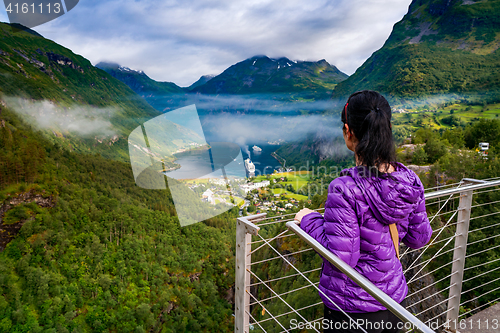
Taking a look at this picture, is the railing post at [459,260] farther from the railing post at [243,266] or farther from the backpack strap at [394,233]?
the railing post at [243,266]

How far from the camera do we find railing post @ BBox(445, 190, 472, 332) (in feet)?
6.17

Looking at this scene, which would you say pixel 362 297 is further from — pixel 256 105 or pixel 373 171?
pixel 256 105

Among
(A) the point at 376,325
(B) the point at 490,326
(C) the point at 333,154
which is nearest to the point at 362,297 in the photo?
(A) the point at 376,325

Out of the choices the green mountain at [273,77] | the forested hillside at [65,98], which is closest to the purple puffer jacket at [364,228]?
the forested hillside at [65,98]

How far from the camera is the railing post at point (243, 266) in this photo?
4.46 feet

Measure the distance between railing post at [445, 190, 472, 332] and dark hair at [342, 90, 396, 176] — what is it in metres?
1.33

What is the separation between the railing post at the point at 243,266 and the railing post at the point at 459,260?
1.55 m

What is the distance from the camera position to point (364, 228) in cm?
96

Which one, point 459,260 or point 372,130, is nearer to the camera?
point 372,130

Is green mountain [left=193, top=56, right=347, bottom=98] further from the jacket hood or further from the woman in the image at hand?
the jacket hood

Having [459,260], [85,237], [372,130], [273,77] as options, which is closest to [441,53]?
[459,260]

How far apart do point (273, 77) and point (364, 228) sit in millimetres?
154864

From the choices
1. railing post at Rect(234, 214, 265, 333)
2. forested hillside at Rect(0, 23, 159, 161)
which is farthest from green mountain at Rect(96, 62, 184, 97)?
railing post at Rect(234, 214, 265, 333)

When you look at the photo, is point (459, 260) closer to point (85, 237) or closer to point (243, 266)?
point (243, 266)
